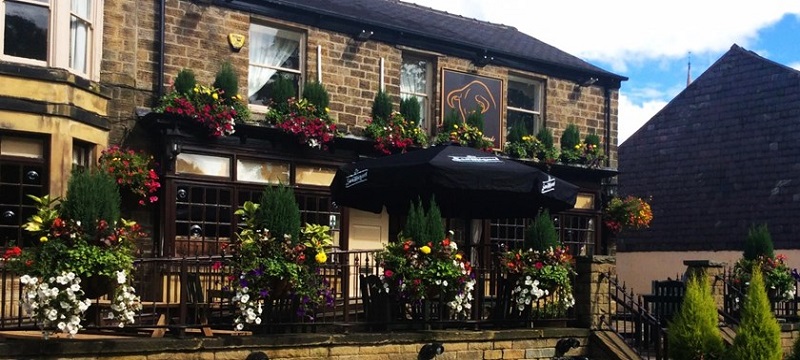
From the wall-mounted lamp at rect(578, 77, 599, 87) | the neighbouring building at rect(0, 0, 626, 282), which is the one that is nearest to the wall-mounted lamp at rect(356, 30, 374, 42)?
the neighbouring building at rect(0, 0, 626, 282)

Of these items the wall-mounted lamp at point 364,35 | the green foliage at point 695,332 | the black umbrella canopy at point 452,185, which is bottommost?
the green foliage at point 695,332

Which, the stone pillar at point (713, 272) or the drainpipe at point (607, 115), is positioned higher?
the drainpipe at point (607, 115)

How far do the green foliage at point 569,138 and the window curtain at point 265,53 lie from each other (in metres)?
5.91

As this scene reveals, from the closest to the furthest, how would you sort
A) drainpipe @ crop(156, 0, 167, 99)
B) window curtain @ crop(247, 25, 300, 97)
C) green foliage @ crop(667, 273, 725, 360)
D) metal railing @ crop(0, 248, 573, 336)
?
1. metal railing @ crop(0, 248, 573, 336)
2. green foliage @ crop(667, 273, 725, 360)
3. drainpipe @ crop(156, 0, 167, 99)
4. window curtain @ crop(247, 25, 300, 97)

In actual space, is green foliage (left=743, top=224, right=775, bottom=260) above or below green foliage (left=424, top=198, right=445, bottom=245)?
below

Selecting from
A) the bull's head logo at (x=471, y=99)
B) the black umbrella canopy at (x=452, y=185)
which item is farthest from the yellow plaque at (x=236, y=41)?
the black umbrella canopy at (x=452, y=185)

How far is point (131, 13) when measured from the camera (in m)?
14.5

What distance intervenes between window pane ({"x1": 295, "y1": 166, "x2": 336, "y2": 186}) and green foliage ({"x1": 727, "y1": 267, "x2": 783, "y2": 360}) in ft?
24.5

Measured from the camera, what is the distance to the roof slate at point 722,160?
2277cm

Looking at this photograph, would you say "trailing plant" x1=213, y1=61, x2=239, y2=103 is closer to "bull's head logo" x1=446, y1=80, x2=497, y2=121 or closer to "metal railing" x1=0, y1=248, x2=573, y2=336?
"metal railing" x1=0, y1=248, x2=573, y2=336

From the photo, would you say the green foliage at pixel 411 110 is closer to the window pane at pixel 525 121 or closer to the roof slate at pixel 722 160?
the window pane at pixel 525 121

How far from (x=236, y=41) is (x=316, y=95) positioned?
154cm

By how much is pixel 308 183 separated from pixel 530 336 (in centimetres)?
580

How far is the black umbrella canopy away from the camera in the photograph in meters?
11.0
